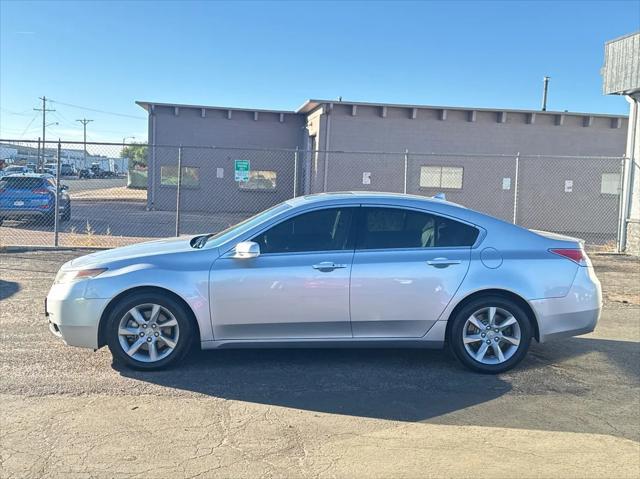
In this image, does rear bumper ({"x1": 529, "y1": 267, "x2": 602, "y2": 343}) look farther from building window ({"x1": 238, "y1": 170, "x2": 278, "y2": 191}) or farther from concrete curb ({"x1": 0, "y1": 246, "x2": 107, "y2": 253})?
building window ({"x1": 238, "y1": 170, "x2": 278, "y2": 191})

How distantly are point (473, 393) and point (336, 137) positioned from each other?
678 inches

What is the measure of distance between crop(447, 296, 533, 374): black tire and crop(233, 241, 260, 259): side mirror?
1826 mm

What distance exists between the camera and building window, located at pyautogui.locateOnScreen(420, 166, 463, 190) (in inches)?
854

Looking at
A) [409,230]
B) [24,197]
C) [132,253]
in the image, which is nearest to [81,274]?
[132,253]

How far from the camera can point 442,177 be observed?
71.3 ft

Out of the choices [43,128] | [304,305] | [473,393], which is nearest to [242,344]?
[304,305]

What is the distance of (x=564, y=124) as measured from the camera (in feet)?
72.0

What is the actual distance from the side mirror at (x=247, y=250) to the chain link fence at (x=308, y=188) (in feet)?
34.2

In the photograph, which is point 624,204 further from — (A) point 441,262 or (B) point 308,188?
(B) point 308,188

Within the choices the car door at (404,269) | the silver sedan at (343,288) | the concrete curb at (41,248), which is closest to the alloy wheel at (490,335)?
the silver sedan at (343,288)

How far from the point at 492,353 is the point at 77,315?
3.60 meters

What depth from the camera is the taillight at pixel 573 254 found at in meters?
5.39

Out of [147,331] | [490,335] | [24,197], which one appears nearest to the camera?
[147,331]

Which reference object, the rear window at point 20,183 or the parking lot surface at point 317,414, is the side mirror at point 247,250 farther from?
the rear window at point 20,183
